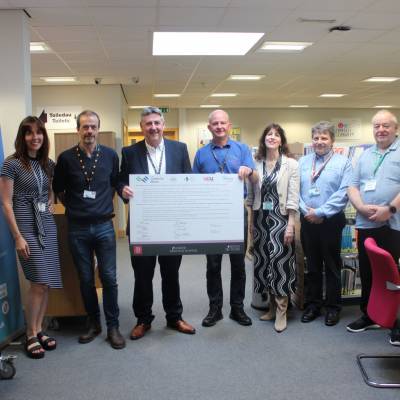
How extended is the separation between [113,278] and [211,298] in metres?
0.81

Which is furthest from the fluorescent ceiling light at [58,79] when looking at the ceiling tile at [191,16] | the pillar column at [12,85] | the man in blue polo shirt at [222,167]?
the man in blue polo shirt at [222,167]

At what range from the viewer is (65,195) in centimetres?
288

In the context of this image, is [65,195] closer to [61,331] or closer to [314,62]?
[61,331]

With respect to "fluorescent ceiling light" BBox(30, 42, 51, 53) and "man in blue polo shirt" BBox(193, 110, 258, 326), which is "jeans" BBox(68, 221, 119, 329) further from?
"fluorescent ceiling light" BBox(30, 42, 51, 53)

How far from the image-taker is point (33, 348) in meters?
2.75

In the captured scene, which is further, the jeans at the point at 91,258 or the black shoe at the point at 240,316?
the black shoe at the point at 240,316

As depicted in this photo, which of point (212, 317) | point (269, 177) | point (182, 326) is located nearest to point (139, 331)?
point (182, 326)

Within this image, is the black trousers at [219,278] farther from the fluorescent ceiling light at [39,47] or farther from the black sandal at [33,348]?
the fluorescent ceiling light at [39,47]

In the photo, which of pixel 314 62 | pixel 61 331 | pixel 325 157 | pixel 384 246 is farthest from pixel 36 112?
pixel 384 246

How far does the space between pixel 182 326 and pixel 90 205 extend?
45.9 inches

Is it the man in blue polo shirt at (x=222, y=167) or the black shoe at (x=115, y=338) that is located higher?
the man in blue polo shirt at (x=222, y=167)

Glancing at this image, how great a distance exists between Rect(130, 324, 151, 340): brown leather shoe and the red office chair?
1.54m

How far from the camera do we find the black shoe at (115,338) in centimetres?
286

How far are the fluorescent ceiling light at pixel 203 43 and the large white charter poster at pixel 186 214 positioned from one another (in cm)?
275
